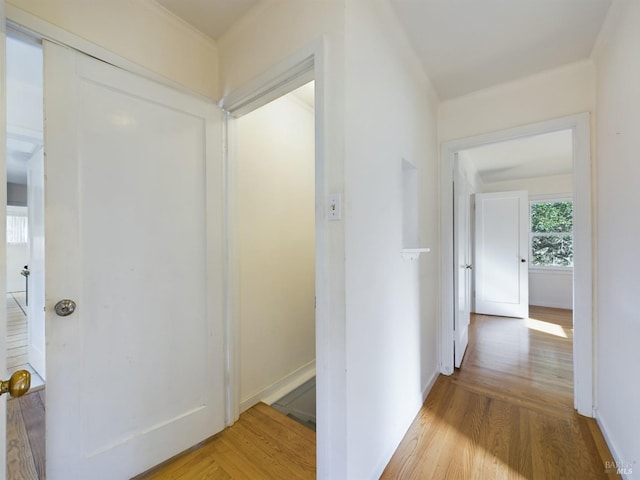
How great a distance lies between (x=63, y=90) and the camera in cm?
111

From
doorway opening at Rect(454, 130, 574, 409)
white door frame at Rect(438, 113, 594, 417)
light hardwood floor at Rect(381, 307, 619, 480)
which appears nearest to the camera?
light hardwood floor at Rect(381, 307, 619, 480)

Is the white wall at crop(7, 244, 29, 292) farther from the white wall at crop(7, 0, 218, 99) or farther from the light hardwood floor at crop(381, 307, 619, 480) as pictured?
the light hardwood floor at crop(381, 307, 619, 480)

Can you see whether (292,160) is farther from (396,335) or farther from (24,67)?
(24,67)

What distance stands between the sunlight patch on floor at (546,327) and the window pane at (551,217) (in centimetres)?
196

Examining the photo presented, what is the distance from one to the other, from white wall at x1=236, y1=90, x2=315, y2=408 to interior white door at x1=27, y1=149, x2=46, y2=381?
5.69 ft

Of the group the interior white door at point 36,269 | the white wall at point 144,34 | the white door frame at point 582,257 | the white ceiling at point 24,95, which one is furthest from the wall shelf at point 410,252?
the interior white door at point 36,269

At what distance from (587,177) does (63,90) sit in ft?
9.84

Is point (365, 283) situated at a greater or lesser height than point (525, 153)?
lesser

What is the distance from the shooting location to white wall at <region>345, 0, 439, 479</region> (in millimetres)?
1140

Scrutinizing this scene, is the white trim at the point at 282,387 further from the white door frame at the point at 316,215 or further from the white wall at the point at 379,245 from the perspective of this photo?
the white wall at the point at 379,245

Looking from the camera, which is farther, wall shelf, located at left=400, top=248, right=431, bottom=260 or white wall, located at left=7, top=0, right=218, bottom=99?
wall shelf, located at left=400, top=248, right=431, bottom=260

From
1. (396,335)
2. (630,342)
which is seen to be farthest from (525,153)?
(396,335)

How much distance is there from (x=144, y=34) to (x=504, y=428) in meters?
3.10

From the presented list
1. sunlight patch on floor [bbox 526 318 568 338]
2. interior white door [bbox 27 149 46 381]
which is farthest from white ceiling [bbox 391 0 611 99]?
sunlight patch on floor [bbox 526 318 568 338]
